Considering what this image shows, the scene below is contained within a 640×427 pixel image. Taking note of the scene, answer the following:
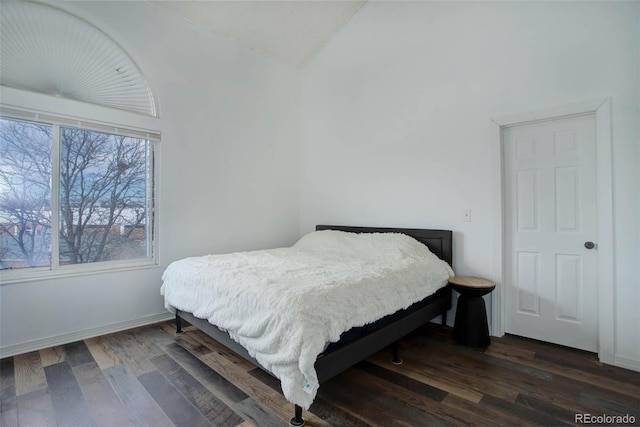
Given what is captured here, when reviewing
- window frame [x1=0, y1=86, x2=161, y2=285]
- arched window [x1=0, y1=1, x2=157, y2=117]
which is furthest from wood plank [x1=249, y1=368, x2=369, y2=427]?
arched window [x1=0, y1=1, x2=157, y2=117]

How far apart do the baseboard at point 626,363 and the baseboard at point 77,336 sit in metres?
3.99

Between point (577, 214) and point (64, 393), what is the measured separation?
400 centimetres

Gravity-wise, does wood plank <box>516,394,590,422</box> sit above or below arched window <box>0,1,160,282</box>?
below

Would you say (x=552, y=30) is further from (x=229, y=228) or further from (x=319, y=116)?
(x=229, y=228)

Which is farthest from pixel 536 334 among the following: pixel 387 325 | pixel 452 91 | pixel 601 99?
pixel 452 91

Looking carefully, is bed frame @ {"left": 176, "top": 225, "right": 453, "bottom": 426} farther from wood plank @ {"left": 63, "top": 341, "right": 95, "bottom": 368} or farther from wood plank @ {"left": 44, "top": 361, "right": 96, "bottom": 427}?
wood plank @ {"left": 44, "top": 361, "right": 96, "bottom": 427}

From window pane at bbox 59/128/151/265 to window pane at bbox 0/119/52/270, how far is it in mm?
114

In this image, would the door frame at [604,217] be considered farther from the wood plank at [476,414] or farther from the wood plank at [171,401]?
the wood plank at [171,401]

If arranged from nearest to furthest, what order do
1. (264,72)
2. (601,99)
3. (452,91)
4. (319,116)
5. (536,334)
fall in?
(601,99), (536,334), (452,91), (264,72), (319,116)

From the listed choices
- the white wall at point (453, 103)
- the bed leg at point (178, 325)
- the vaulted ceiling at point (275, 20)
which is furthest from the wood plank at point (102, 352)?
the vaulted ceiling at point (275, 20)

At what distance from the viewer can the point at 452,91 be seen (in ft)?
10.2

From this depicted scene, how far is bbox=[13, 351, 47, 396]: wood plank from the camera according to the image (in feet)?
6.50

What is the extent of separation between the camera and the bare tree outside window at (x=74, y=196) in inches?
98.2

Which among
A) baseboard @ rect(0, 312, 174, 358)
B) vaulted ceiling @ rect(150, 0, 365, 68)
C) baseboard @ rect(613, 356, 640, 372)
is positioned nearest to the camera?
baseboard @ rect(613, 356, 640, 372)
